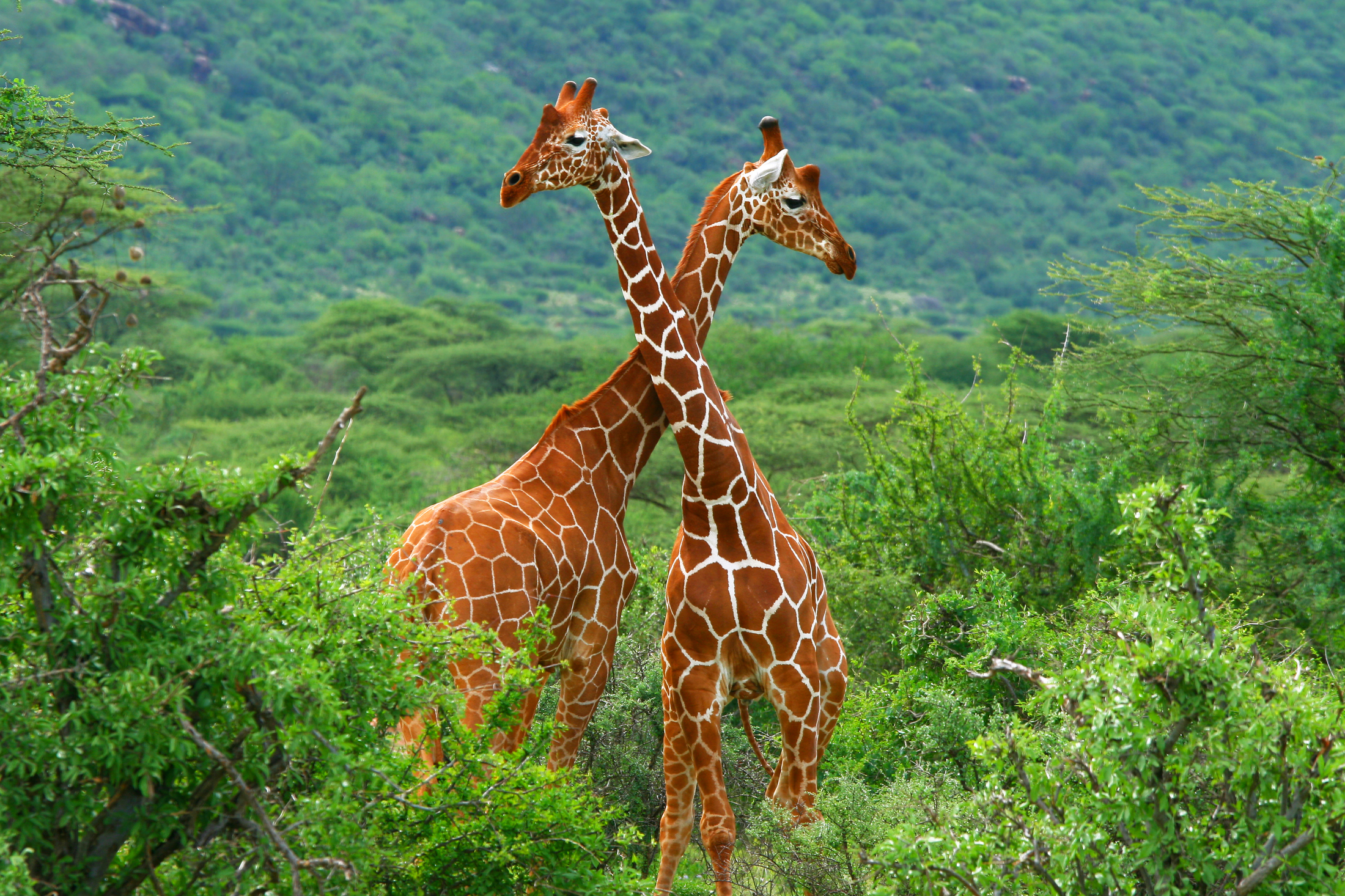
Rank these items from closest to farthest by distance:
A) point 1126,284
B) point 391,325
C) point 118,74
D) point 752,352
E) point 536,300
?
point 1126,284
point 752,352
point 391,325
point 118,74
point 536,300

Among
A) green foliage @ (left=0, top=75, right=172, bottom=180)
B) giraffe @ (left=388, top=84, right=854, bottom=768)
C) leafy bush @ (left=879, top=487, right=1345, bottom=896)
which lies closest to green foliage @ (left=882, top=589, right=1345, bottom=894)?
leafy bush @ (left=879, top=487, right=1345, bottom=896)

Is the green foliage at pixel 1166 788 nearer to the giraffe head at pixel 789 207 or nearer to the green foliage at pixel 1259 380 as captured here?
the giraffe head at pixel 789 207

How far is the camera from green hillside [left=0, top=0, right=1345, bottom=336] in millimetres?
56375

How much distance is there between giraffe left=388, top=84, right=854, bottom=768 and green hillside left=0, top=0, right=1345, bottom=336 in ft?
155

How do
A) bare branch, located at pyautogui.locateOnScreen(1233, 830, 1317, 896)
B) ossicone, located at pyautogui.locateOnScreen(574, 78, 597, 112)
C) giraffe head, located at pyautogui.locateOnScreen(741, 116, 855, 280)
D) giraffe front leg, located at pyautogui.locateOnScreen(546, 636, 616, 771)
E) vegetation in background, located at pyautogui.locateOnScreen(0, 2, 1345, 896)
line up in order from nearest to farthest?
vegetation in background, located at pyautogui.locateOnScreen(0, 2, 1345, 896) < bare branch, located at pyautogui.locateOnScreen(1233, 830, 1317, 896) < ossicone, located at pyautogui.locateOnScreen(574, 78, 597, 112) < giraffe front leg, located at pyautogui.locateOnScreen(546, 636, 616, 771) < giraffe head, located at pyautogui.locateOnScreen(741, 116, 855, 280)

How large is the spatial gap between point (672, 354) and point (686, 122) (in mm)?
63157

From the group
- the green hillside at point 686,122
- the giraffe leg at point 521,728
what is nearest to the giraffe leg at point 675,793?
the giraffe leg at point 521,728

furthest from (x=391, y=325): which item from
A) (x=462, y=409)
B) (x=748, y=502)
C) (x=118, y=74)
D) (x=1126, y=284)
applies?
(x=748, y=502)

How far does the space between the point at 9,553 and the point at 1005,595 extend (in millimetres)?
5861

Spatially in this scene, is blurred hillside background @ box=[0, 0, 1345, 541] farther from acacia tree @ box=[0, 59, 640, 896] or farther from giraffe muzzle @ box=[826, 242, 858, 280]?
acacia tree @ box=[0, 59, 640, 896]

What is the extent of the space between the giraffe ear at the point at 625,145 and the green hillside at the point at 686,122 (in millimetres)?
47343

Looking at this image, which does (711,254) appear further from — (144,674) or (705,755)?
(144,674)

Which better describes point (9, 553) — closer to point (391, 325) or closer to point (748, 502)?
point (748, 502)

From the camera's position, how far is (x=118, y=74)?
55062mm
